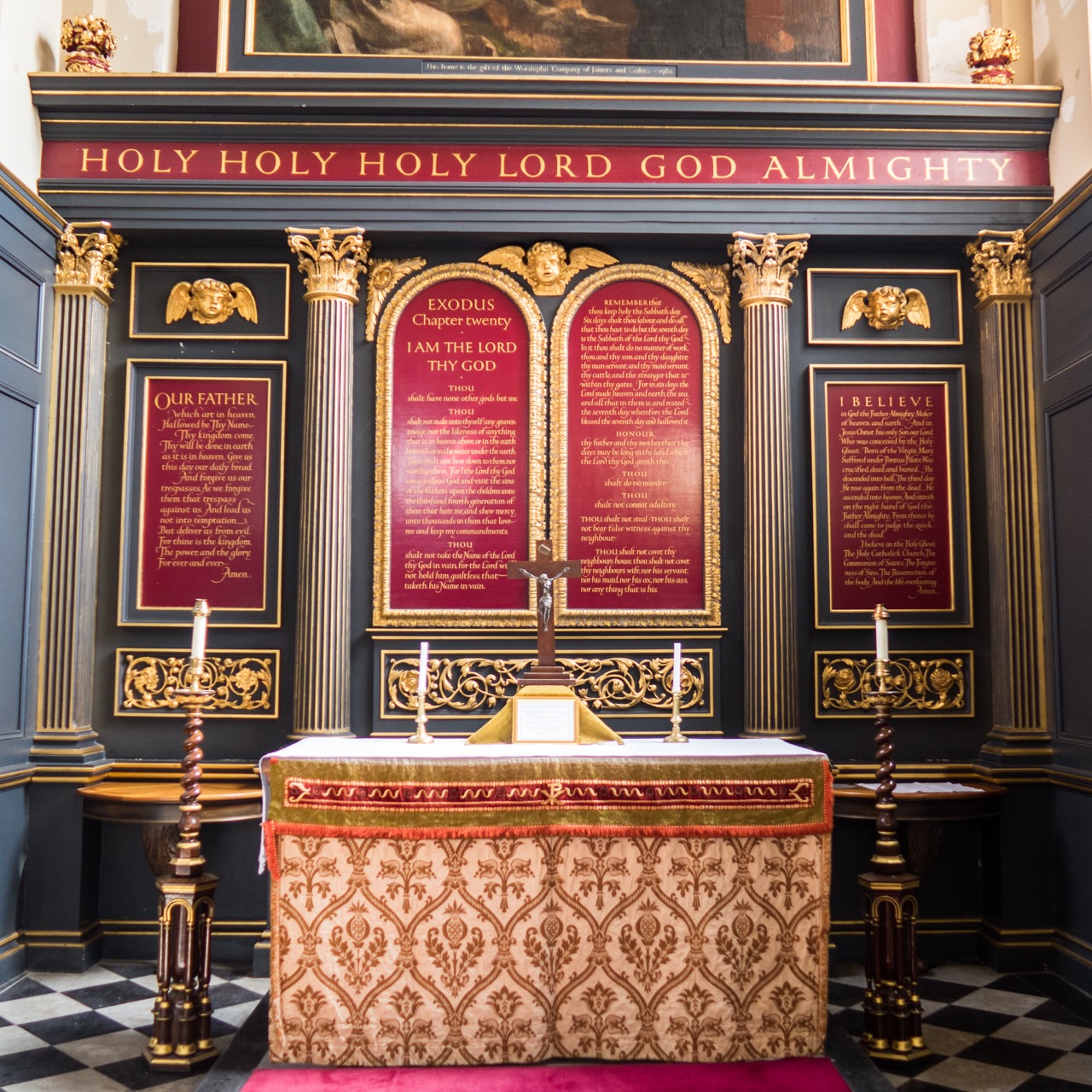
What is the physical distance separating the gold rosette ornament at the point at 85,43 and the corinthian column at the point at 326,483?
4.52 feet

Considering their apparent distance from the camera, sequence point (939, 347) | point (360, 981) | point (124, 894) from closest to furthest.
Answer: point (360, 981) → point (124, 894) → point (939, 347)

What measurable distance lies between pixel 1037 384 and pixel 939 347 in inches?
23.0

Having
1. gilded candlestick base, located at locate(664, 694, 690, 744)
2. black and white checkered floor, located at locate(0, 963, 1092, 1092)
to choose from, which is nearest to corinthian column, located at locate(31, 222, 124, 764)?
black and white checkered floor, located at locate(0, 963, 1092, 1092)

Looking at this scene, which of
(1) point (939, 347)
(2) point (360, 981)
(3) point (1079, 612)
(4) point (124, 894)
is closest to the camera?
(2) point (360, 981)

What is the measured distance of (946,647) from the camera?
5.49m

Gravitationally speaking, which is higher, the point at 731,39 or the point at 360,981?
the point at 731,39

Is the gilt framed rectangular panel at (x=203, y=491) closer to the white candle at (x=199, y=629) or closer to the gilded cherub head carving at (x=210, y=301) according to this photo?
the gilded cherub head carving at (x=210, y=301)

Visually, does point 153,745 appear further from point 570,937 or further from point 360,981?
point 570,937

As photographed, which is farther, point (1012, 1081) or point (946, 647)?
point (946, 647)

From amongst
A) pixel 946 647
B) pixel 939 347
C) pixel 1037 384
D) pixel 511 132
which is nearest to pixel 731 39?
pixel 511 132

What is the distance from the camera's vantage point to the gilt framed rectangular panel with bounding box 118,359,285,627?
5.48 m

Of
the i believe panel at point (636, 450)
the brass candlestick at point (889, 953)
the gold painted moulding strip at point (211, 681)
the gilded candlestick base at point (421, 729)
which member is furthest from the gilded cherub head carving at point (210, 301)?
the brass candlestick at point (889, 953)

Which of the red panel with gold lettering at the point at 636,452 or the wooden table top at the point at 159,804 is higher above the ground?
the red panel with gold lettering at the point at 636,452

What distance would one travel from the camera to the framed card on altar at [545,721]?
3934mm
